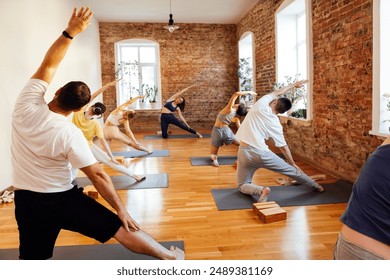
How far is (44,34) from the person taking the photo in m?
5.40

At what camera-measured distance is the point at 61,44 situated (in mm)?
1800

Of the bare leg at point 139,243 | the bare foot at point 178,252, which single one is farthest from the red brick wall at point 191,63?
the bare leg at point 139,243

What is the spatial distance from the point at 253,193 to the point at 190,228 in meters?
0.93

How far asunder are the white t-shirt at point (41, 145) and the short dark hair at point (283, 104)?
235cm

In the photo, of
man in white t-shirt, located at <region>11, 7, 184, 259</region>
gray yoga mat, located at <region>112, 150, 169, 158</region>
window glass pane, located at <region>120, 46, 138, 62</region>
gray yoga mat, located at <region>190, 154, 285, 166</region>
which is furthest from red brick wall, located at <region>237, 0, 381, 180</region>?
window glass pane, located at <region>120, 46, 138, 62</region>

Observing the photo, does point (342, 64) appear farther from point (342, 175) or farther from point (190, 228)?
point (190, 228)

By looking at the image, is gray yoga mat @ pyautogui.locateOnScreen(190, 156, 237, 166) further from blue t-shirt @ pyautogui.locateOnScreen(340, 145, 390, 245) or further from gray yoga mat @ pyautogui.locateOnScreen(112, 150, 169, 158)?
blue t-shirt @ pyautogui.locateOnScreen(340, 145, 390, 245)

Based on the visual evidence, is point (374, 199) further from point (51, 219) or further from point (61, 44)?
point (61, 44)

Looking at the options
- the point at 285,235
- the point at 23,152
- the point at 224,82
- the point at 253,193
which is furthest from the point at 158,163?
the point at 224,82

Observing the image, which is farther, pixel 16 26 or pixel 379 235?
pixel 16 26

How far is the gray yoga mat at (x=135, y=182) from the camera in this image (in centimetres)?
424

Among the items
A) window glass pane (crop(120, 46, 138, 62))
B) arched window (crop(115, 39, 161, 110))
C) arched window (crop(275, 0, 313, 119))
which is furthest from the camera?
window glass pane (crop(120, 46, 138, 62))

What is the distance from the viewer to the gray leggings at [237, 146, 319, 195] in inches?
139

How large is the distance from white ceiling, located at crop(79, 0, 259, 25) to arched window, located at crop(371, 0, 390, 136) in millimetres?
5020
